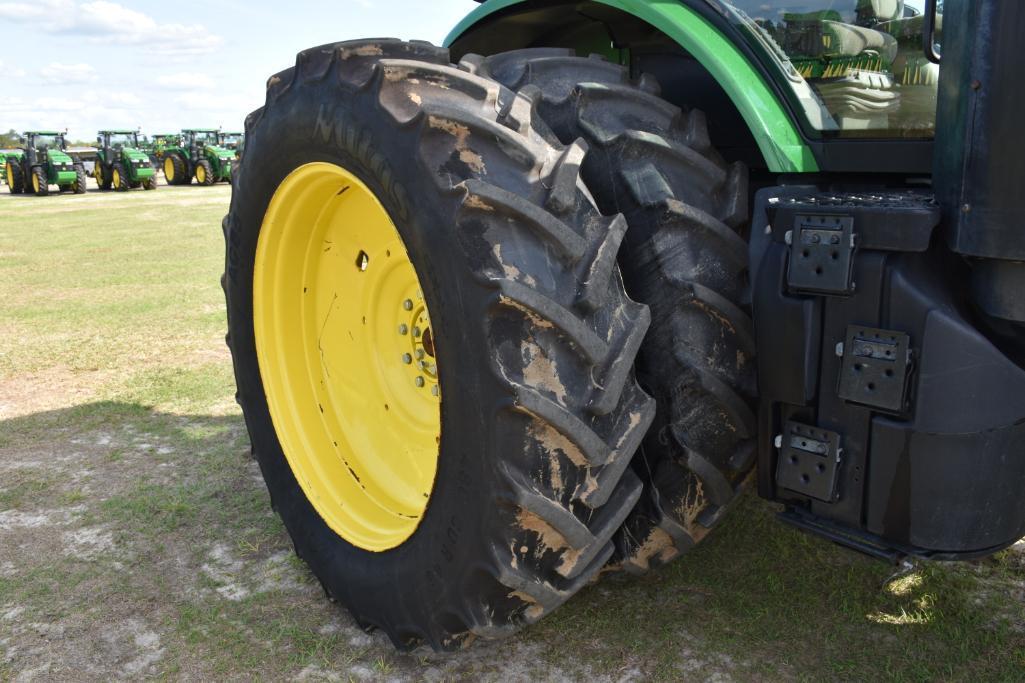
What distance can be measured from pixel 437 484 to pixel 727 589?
0.97 meters

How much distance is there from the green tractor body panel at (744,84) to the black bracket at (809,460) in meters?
0.54

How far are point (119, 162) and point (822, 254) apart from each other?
85.8 feet

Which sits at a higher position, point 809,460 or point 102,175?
point 809,460

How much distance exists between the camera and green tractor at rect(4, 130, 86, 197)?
23.6 metres

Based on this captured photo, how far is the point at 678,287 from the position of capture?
5.97 ft

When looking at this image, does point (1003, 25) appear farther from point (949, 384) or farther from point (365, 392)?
point (365, 392)

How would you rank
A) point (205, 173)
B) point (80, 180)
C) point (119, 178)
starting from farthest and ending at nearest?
point (205, 173), point (119, 178), point (80, 180)

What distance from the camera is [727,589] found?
235 cm

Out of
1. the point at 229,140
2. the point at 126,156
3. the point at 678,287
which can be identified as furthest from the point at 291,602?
the point at 229,140

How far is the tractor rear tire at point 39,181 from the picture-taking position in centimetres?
2348

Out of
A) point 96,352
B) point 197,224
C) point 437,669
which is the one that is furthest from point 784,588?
point 197,224

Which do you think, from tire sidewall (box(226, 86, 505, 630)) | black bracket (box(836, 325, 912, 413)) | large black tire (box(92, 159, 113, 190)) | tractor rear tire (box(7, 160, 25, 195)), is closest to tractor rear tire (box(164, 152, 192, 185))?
large black tire (box(92, 159, 113, 190))

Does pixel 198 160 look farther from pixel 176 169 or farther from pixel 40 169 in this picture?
pixel 40 169

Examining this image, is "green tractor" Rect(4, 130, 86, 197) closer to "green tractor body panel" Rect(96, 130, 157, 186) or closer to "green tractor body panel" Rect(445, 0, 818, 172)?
"green tractor body panel" Rect(96, 130, 157, 186)
